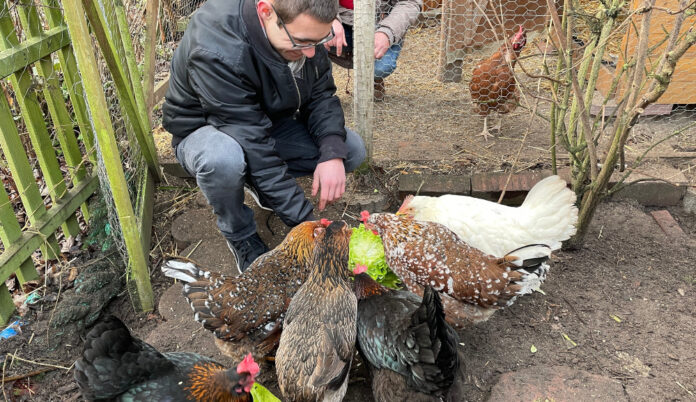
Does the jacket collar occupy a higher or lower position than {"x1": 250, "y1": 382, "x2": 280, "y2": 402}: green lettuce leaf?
higher

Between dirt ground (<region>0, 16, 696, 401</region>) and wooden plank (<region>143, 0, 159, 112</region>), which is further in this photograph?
wooden plank (<region>143, 0, 159, 112</region>)

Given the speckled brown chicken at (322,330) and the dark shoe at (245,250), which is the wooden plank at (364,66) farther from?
the speckled brown chicken at (322,330)

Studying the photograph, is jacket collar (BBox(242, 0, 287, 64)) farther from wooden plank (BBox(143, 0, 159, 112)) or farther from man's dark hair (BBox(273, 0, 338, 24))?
wooden plank (BBox(143, 0, 159, 112))

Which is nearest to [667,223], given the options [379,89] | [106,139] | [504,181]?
[504,181]

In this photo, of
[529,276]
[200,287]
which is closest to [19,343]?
[200,287]

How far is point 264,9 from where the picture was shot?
212cm

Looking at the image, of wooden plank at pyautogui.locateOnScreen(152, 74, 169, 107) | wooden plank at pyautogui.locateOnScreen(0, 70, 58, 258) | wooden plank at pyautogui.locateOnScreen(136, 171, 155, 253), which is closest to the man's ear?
wooden plank at pyautogui.locateOnScreen(0, 70, 58, 258)

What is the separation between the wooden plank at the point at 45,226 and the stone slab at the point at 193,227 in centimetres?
62

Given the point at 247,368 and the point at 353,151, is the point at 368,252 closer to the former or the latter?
the point at 353,151

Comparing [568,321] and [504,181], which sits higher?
[504,181]

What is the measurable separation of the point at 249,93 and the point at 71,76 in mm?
1460

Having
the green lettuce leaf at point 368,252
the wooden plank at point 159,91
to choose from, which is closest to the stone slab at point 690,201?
the green lettuce leaf at point 368,252

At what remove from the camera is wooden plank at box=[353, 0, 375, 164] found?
3025 millimetres

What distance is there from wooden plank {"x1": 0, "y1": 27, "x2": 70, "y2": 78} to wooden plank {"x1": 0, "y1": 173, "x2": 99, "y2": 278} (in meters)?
0.86
